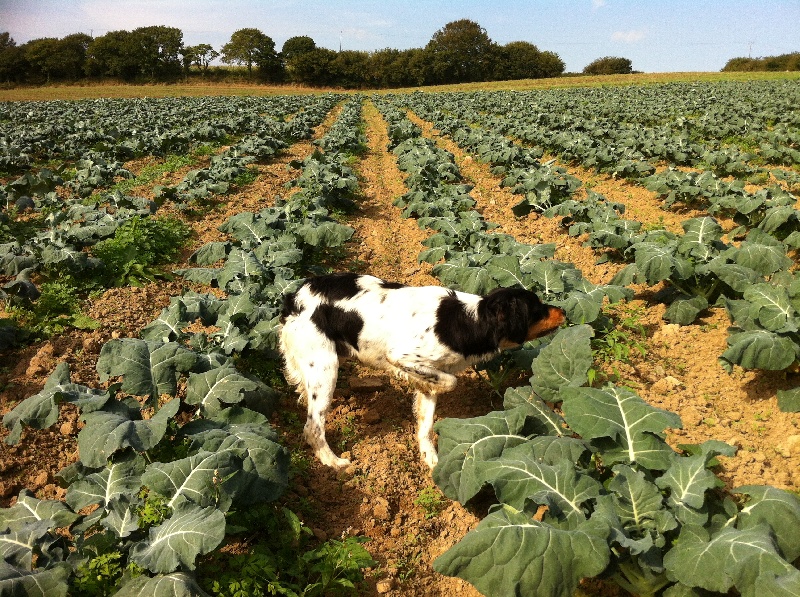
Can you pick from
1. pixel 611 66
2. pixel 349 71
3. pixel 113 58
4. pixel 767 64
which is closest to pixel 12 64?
pixel 113 58

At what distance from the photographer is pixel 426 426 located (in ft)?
13.5

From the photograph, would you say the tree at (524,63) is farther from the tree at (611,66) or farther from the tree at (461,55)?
the tree at (611,66)

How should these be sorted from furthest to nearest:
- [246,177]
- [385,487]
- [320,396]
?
[246,177] → [320,396] → [385,487]

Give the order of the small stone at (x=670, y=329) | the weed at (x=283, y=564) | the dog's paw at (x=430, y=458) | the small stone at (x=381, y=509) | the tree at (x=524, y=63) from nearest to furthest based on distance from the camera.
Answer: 1. the weed at (x=283, y=564)
2. the small stone at (x=381, y=509)
3. the dog's paw at (x=430, y=458)
4. the small stone at (x=670, y=329)
5. the tree at (x=524, y=63)

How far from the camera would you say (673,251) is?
19.2 ft

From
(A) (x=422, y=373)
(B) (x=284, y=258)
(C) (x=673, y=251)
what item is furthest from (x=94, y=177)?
(C) (x=673, y=251)

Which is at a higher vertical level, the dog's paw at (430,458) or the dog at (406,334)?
the dog at (406,334)

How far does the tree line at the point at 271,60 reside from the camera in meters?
69.7

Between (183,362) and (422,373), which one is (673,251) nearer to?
(422,373)

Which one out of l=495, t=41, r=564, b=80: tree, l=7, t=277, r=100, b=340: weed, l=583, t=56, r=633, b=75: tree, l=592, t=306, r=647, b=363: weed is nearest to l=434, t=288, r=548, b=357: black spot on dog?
l=592, t=306, r=647, b=363: weed

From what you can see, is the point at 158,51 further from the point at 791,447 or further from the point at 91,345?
the point at 791,447

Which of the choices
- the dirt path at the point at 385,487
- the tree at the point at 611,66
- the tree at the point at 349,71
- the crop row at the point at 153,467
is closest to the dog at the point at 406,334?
the dirt path at the point at 385,487

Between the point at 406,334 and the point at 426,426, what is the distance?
2.58 feet

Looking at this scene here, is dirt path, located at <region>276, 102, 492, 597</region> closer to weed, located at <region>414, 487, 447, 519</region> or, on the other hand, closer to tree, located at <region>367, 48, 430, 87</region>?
weed, located at <region>414, 487, 447, 519</region>
